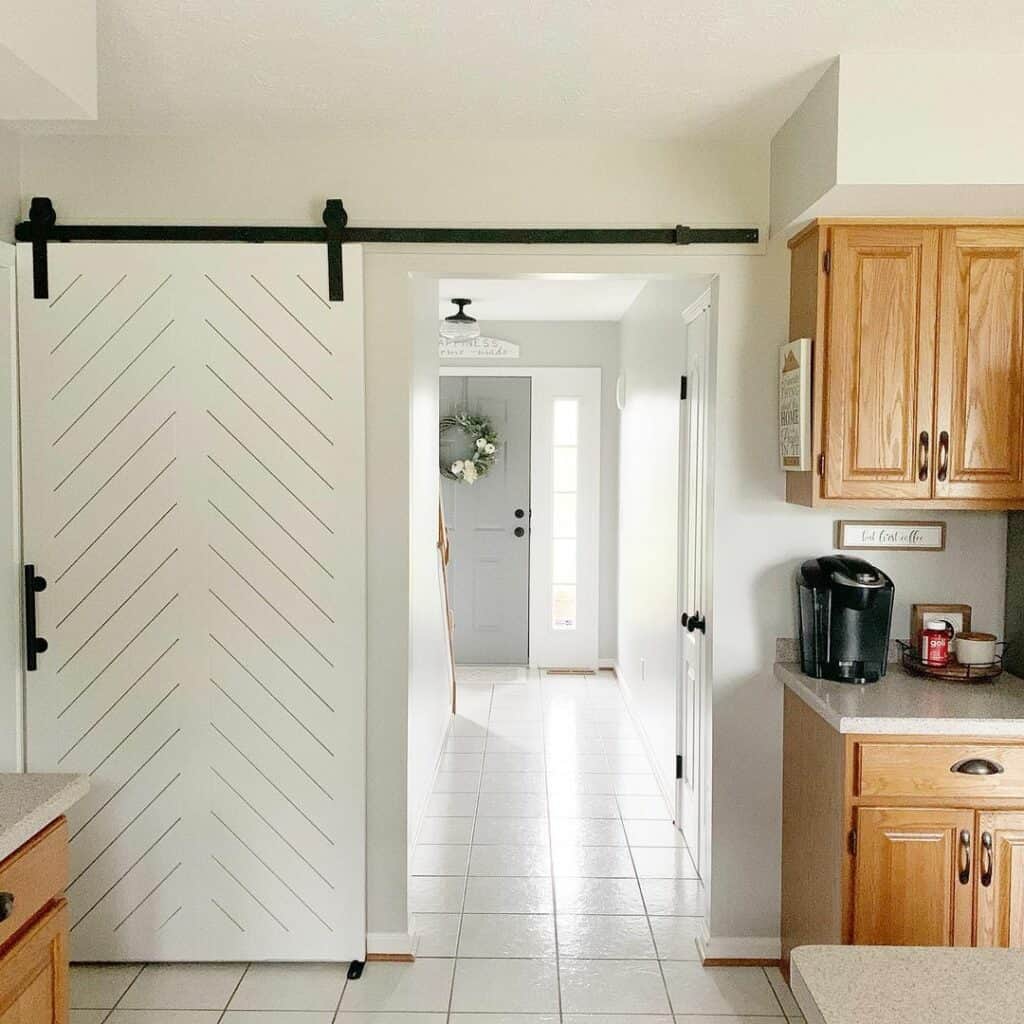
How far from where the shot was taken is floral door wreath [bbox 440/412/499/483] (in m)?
7.05

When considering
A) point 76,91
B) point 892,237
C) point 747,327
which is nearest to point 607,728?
point 747,327

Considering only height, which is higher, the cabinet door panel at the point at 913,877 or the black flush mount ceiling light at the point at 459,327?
the black flush mount ceiling light at the point at 459,327

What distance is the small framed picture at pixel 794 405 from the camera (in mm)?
2715

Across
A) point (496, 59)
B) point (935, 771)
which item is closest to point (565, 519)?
point (935, 771)

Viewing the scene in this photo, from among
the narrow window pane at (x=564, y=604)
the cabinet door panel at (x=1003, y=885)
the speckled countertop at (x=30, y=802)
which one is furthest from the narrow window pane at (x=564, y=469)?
the speckled countertop at (x=30, y=802)

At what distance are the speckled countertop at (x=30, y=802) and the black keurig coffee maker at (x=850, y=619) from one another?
1917 millimetres

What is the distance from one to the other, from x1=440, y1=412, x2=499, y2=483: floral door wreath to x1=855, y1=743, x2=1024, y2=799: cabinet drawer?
482cm

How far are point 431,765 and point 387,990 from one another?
179 centimetres

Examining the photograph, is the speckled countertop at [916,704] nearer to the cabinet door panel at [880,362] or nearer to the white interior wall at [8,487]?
the cabinet door panel at [880,362]

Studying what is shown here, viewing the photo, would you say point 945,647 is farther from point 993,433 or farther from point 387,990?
point 387,990

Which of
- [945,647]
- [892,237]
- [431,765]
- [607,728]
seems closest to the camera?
[892,237]

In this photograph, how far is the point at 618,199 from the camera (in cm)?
297

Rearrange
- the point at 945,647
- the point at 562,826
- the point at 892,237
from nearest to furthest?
the point at 892,237 → the point at 945,647 → the point at 562,826

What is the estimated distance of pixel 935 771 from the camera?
2.46m
